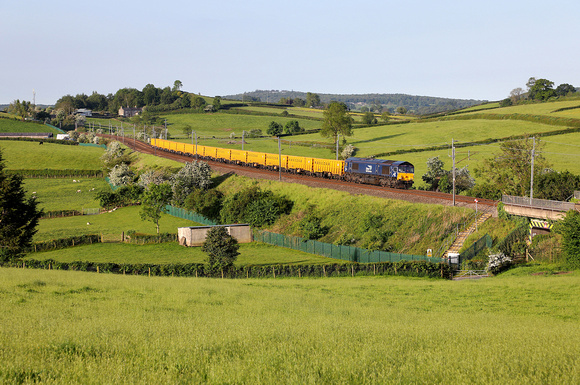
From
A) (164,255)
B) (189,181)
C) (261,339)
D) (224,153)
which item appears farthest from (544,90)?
(261,339)

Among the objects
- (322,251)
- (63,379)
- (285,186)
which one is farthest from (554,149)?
(63,379)

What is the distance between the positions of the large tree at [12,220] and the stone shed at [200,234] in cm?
1785

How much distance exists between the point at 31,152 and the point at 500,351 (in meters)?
146

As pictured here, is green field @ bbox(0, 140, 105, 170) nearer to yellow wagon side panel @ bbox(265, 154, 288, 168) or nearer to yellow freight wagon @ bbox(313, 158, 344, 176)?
yellow wagon side panel @ bbox(265, 154, 288, 168)

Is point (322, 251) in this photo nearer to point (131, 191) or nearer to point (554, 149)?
point (131, 191)

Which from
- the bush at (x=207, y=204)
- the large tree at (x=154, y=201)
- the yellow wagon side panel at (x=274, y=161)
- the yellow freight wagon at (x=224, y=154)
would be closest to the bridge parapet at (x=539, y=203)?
the bush at (x=207, y=204)

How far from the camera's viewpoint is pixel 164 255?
51156mm

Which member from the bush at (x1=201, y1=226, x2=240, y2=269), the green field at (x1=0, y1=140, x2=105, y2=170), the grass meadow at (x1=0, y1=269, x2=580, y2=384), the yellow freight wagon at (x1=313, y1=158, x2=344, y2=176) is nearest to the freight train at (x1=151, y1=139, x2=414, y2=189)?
the yellow freight wagon at (x1=313, y1=158, x2=344, y2=176)

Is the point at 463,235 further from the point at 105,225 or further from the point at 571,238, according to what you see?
the point at 105,225

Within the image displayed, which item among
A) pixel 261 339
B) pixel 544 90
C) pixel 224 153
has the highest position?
pixel 544 90

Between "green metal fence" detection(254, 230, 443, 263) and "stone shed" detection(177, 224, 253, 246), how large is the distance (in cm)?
132

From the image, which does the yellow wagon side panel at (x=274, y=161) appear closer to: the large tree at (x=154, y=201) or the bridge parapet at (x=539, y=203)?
the large tree at (x=154, y=201)

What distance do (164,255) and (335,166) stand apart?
1235 inches

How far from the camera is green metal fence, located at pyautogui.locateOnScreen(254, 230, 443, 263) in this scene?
140 feet
